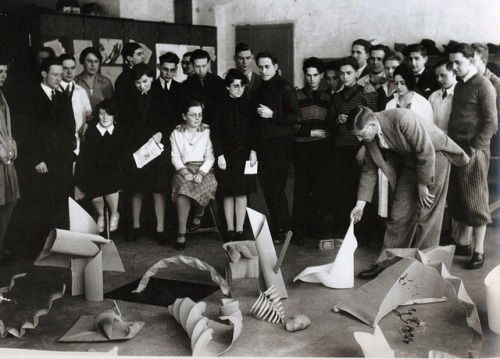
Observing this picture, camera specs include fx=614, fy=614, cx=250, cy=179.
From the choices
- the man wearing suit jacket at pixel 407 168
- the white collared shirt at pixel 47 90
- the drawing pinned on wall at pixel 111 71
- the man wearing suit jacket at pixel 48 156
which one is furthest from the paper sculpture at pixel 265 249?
the drawing pinned on wall at pixel 111 71

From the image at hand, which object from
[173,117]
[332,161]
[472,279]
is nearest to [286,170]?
[332,161]

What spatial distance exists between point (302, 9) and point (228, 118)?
31.0 inches

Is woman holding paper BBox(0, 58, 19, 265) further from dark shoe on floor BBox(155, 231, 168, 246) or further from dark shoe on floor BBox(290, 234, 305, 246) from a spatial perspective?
dark shoe on floor BBox(290, 234, 305, 246)

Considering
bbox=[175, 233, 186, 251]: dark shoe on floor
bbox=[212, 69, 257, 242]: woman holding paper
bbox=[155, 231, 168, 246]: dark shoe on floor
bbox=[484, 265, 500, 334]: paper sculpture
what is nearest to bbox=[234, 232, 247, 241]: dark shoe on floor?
bbox=[212, 69, 257, 242]: woman holding paper

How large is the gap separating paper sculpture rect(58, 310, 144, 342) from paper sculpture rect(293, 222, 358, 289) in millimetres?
847

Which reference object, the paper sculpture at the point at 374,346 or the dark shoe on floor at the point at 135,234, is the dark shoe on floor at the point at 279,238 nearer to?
the dark shoe on floor at the point at 135,234

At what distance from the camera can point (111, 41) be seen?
4340mm

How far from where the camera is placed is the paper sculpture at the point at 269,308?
237 cm

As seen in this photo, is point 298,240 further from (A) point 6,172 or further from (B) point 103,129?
(A) point 6,172

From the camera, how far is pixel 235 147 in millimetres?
3426

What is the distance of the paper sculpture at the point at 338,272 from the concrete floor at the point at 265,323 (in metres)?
0.03

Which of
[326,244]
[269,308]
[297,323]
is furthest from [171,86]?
[297,323]

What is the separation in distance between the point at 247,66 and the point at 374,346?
192cm

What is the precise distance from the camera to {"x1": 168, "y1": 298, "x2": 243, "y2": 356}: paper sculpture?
2.04 m
